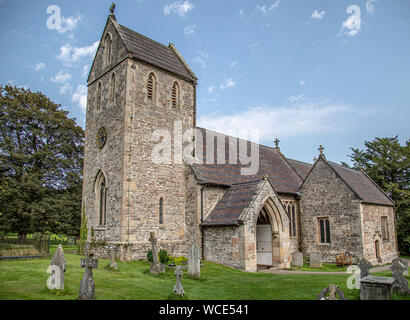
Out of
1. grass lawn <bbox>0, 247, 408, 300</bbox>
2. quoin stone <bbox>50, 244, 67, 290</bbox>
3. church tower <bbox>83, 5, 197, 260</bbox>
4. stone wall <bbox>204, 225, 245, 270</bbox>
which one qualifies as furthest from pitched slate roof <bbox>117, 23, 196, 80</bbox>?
→ quoin stone <bbox>50, 244, 67, 290</bbox>

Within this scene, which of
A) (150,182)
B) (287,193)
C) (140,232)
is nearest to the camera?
(140,232)

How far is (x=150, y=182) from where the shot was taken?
65.2ft

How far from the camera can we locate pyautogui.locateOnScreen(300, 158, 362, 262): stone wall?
71.9 feet

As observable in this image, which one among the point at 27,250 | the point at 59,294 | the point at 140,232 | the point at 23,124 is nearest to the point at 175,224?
the point at 140,232

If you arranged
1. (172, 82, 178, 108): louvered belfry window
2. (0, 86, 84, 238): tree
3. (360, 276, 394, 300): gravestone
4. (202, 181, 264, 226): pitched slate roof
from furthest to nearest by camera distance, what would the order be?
(0, 86, 84, 238): tree, (172, 82, 178, 108): louvered belfry window, (202, 181, 264, 226): pitched slate roof, (360, 276, 394, 300): gravestone

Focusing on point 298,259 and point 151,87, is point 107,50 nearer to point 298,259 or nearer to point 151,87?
point 151,87

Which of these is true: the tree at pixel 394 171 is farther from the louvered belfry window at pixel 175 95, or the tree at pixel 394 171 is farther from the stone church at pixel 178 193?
the louvered belfry window at pixel 175 95

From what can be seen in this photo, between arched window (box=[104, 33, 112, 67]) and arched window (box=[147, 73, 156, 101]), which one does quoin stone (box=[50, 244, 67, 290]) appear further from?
arched window (box=[104, 33, 112, 67])

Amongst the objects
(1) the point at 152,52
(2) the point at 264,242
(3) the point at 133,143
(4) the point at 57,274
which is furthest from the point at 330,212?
(4) the point at 57,274

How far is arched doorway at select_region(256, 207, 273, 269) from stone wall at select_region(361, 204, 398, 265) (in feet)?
20.3

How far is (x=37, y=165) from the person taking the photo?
31266 millimetres

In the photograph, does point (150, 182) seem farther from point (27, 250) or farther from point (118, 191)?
point (27, 250)

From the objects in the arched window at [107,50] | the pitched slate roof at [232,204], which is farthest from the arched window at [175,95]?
the pitched slate roof at [232,204]
